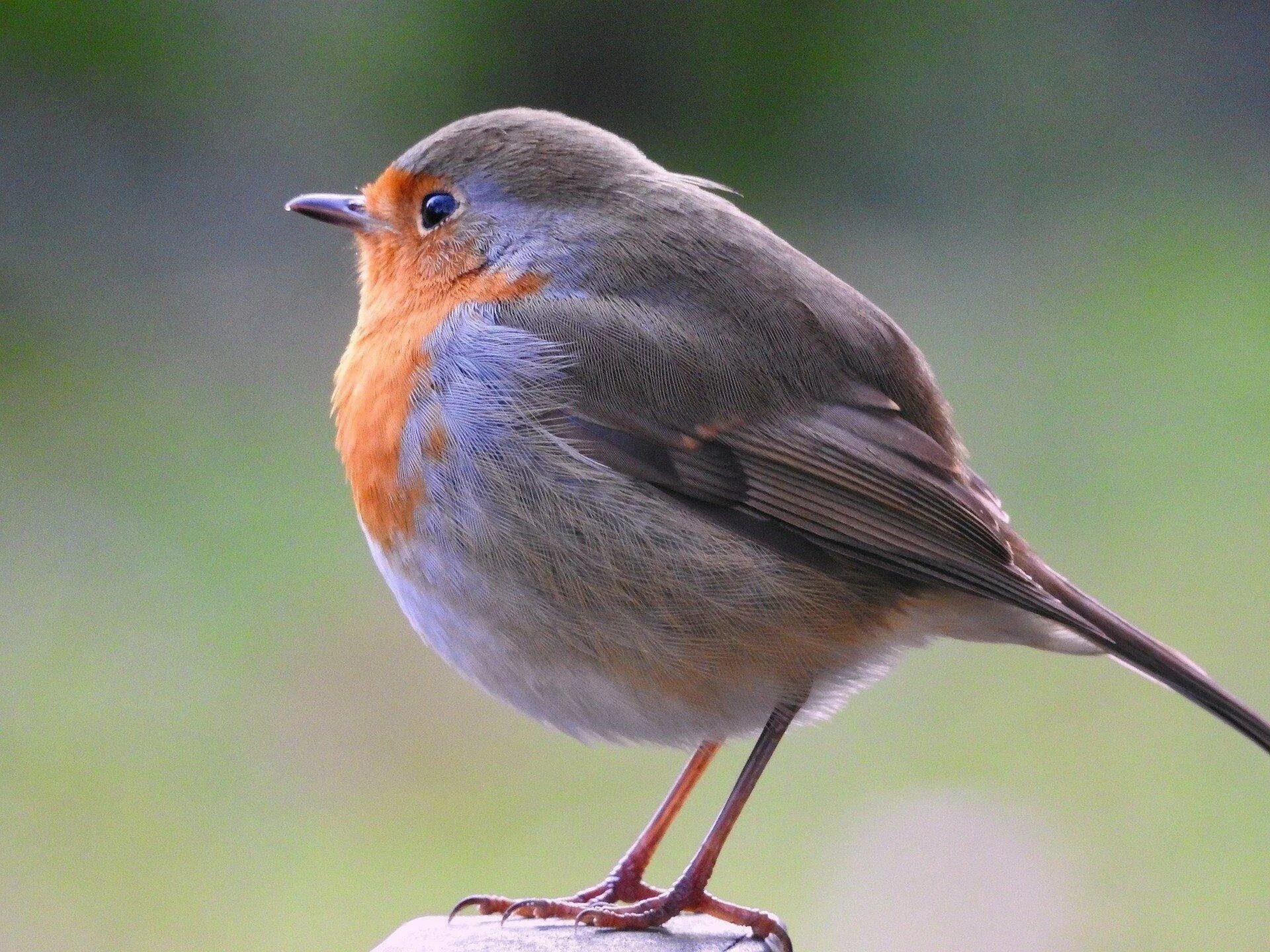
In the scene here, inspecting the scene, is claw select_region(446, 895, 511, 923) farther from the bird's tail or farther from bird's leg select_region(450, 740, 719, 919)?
the bird's tail

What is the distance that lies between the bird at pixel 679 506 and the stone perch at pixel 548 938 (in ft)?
0.12

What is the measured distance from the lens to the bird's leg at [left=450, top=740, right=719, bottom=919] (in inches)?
104

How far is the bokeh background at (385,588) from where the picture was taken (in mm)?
4371

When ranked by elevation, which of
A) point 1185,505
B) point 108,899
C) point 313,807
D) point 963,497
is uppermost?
point 1185,505

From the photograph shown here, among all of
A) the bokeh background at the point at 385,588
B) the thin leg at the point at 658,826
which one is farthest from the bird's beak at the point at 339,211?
the bokeh background at the point at 385,588

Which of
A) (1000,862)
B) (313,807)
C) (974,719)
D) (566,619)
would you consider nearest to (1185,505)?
(974,719)

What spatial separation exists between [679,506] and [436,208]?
2.50 ft

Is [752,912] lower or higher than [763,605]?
lower

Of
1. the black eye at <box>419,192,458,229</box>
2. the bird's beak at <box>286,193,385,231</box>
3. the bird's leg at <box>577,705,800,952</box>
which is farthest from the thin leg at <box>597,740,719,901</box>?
the bird's beak at <box>286,193,385,231</box>

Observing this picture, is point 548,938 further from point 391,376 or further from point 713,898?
point 391,376

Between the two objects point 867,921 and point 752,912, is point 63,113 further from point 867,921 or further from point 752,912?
point 752,912

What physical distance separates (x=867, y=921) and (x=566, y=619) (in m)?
2.02

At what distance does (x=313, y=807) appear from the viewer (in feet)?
15.3

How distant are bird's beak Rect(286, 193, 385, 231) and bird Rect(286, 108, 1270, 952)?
332mm
